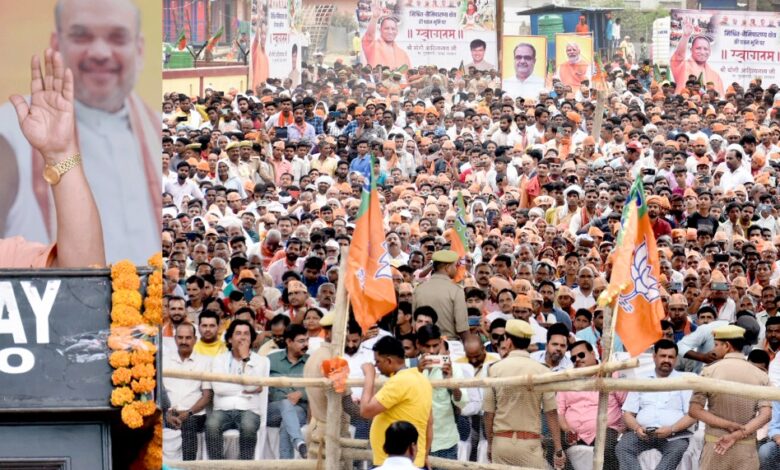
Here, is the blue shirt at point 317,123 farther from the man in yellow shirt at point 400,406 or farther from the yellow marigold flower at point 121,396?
the yellow marigold flower at point 121,396

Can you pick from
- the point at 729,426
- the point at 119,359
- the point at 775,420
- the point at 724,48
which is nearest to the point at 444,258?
the point at 729,426

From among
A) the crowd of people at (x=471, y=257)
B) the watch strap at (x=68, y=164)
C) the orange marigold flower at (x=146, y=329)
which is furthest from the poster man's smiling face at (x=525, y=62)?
the orange marigold flower at (x=146, y=329)

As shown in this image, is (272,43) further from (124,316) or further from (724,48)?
(124,316)

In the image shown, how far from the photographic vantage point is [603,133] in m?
21.6

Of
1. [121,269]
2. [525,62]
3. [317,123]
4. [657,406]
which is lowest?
[657,406]

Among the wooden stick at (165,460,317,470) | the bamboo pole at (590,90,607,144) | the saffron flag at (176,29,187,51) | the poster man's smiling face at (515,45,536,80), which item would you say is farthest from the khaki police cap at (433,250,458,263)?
the saffron flag at (176,29,187,51)

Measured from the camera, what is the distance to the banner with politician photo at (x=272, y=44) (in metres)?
26.3

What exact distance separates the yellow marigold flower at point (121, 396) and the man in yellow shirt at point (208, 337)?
120 inches

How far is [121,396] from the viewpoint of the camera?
715 centimetres

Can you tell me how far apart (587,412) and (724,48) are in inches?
813

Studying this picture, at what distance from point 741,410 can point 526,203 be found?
32.0 feet

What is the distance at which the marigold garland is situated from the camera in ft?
23.5

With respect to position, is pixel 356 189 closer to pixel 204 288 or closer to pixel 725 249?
pixel 725 249

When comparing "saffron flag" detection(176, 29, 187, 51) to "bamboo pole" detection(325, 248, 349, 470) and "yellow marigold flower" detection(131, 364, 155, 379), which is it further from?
"yellow marigold flower" detection(131, 364, 155, 379)
